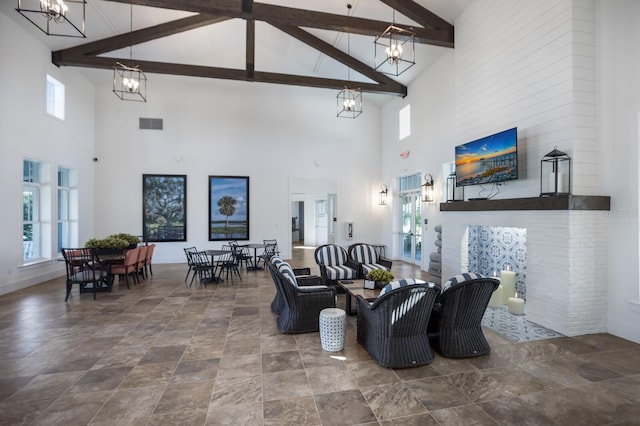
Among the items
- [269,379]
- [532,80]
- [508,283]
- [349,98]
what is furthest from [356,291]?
[349,98]

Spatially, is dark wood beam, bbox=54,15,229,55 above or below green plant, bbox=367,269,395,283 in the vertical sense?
above

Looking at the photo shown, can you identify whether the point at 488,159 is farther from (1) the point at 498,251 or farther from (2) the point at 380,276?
(2) the point at 380,276

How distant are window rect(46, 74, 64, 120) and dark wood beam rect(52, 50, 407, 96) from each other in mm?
533

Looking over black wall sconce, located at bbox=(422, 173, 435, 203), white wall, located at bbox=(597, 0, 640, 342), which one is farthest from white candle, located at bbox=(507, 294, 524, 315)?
black wall sconce, located at bbox=(422, 173, 435, 203)

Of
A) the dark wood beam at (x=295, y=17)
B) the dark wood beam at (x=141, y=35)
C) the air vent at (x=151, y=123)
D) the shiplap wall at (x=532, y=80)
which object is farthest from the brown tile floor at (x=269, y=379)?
the air vent at (x=151, y=123)

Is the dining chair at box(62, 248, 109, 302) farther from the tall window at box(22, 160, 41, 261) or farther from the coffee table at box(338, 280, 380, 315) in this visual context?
the coffee table at box(338, 280, 380, 315)

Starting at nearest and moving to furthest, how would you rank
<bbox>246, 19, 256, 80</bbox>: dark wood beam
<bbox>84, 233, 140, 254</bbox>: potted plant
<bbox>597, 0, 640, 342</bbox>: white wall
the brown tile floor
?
the brown tile floor
<bbox>597, 0, 640, 342</bbox>: white wall
<bbox>84, 233, 140, 254</bbox>: potted plant
<bbox>246, 19, 256, 80</bbox>: dark wood beam

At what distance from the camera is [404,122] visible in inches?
379

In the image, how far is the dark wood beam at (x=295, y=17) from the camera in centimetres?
517

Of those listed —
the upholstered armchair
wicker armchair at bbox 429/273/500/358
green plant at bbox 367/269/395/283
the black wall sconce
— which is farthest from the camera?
the black wall sconce

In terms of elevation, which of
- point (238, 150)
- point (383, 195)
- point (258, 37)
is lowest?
point (383, 195)

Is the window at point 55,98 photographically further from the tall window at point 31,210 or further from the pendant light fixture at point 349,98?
the pendant light fixture at point 349,98

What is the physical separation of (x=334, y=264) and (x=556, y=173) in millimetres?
3971

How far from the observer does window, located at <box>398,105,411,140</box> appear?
9.27 meters
